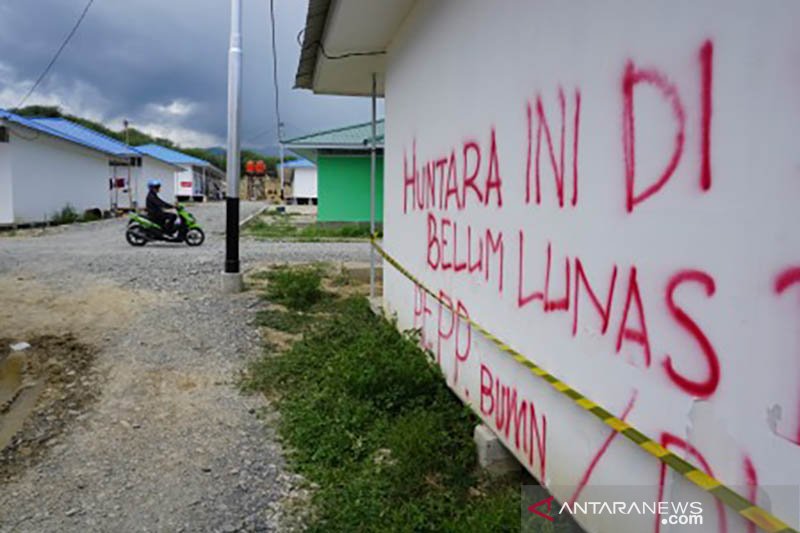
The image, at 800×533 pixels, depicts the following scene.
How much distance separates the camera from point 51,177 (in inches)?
824

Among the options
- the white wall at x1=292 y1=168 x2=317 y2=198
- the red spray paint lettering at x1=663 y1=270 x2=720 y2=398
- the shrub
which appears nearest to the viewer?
the red spray paint lettering at x1=663 y1=270 x2=720 y2=398

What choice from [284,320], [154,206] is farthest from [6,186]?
[284,320]

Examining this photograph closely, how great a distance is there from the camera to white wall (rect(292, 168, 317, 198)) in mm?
42344

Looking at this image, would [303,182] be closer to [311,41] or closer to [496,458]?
[311,41]

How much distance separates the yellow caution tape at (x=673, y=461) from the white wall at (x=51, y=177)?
19431mm

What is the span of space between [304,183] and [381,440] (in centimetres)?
4042

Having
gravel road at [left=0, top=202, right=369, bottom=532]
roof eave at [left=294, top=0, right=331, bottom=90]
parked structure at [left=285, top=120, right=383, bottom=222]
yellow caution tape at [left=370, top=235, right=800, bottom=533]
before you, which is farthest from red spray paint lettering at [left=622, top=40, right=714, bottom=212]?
parked structure at [left=285, top=120, right=383, bottom=222]

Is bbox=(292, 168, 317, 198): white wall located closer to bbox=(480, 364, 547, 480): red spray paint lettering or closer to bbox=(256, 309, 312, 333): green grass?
bbox=(256, 309, 312, 333): green grass

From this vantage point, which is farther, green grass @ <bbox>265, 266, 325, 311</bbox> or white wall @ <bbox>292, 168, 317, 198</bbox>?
white wall @ <bbox>292, 168, 317, 198</bbox>

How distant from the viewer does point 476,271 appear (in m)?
3.47

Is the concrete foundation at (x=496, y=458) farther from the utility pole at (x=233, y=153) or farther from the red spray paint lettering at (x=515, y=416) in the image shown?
the utility pole at (x=233, y=153)

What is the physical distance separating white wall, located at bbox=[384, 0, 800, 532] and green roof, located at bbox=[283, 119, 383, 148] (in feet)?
51.8

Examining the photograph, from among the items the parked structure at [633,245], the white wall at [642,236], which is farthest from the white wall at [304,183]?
the white wall at [642,236]

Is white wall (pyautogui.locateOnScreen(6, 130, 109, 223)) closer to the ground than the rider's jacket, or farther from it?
farther from it
